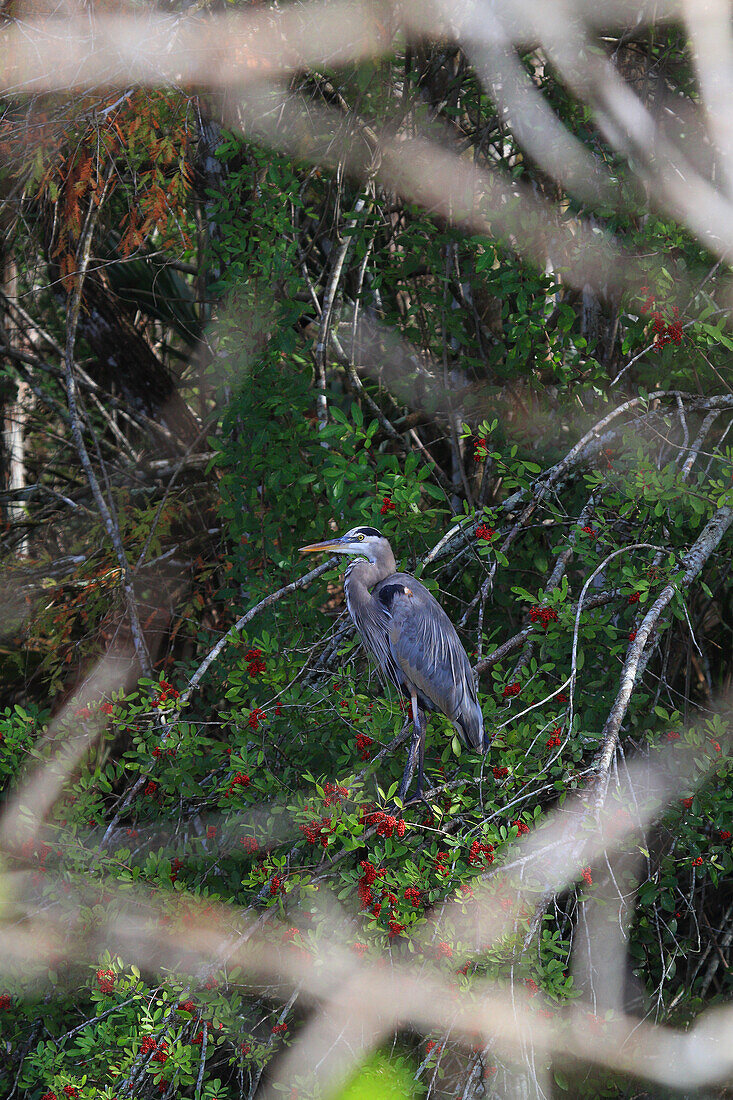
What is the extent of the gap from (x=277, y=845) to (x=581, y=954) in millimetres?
1278

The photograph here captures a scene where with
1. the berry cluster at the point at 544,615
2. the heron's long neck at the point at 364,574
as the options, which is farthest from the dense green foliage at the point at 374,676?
the heron's long neck at the point at 364,574

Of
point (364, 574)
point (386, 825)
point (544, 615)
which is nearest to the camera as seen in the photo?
Answer: point (386, 825)

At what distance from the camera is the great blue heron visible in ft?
9.86

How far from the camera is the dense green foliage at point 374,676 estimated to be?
234 cm

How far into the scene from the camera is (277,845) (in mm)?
2875

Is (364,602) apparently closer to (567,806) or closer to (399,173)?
(567,806)

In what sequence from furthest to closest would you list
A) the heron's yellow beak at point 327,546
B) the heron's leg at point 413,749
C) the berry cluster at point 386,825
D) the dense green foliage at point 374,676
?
the heron's yellow beak at point 327,546
the heron's leg at point 413,749
the dense green foliage at point 374,676
the berry cluster at point 386,825

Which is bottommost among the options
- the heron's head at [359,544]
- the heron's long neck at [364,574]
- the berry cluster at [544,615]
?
the heron's long neck at [364,574]

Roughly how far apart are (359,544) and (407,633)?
0.38 m

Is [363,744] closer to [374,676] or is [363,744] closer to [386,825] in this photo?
[386,825]

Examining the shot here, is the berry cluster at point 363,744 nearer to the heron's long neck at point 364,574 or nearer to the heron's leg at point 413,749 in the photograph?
the heron's leg at point 413,749

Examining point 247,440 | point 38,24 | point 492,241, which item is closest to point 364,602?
point 247,440

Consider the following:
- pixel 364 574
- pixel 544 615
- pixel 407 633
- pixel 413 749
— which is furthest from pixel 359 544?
pixel 544 615

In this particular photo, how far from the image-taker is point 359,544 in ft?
10.8
